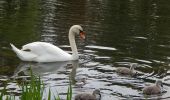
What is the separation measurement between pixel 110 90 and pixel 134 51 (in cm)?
513

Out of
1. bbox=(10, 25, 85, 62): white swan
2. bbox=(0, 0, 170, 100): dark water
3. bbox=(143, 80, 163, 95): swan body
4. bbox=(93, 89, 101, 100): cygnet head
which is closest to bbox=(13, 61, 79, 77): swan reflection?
bbox=(0, 0, 170, 100): dark water

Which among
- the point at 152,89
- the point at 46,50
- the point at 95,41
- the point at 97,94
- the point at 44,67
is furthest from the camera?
the point at 95,41

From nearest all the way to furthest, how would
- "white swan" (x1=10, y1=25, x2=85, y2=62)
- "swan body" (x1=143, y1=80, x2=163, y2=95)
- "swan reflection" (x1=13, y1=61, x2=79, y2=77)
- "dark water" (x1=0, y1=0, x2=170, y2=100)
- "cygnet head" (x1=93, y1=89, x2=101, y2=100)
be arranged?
"cygnet head" (x1=93, y1=89, x2=101, y2=100)
"swan body" (x1=143, y1=80, x2=163, y2=95)
"dark water" (x1=0, y1=0, x2=170, y2=100)
"swan reflection" (x1=13, y1=61, x2=79, y2=77)
"white swan" (x1=10, y1=25, x2=85, y2=62)

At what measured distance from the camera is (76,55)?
635 inches

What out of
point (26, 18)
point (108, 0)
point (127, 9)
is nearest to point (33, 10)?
point (26, 18)

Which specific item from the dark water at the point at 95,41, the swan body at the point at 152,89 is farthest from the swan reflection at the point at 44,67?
the swan body at the point at 152,89

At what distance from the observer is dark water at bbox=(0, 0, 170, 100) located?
13062 millimetres

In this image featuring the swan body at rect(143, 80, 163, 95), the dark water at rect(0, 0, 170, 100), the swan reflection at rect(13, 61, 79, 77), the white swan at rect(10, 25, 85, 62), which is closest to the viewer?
the swan body at rect(143, 80, 163, 95)

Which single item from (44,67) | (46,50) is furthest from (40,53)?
(44,67)

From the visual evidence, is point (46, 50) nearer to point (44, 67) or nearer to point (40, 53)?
point (40, 53)

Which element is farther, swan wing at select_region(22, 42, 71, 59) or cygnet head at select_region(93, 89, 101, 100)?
swan wing at select_region(22, 42, 71, 59)

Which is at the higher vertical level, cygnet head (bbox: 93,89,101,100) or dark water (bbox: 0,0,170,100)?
cygnet head (bbox: 93,89,101,100)

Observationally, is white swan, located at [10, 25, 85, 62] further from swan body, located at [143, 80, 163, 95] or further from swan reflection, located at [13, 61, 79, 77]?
swan body, located at [143, 80, 163, 95]

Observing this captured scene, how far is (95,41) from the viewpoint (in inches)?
736
